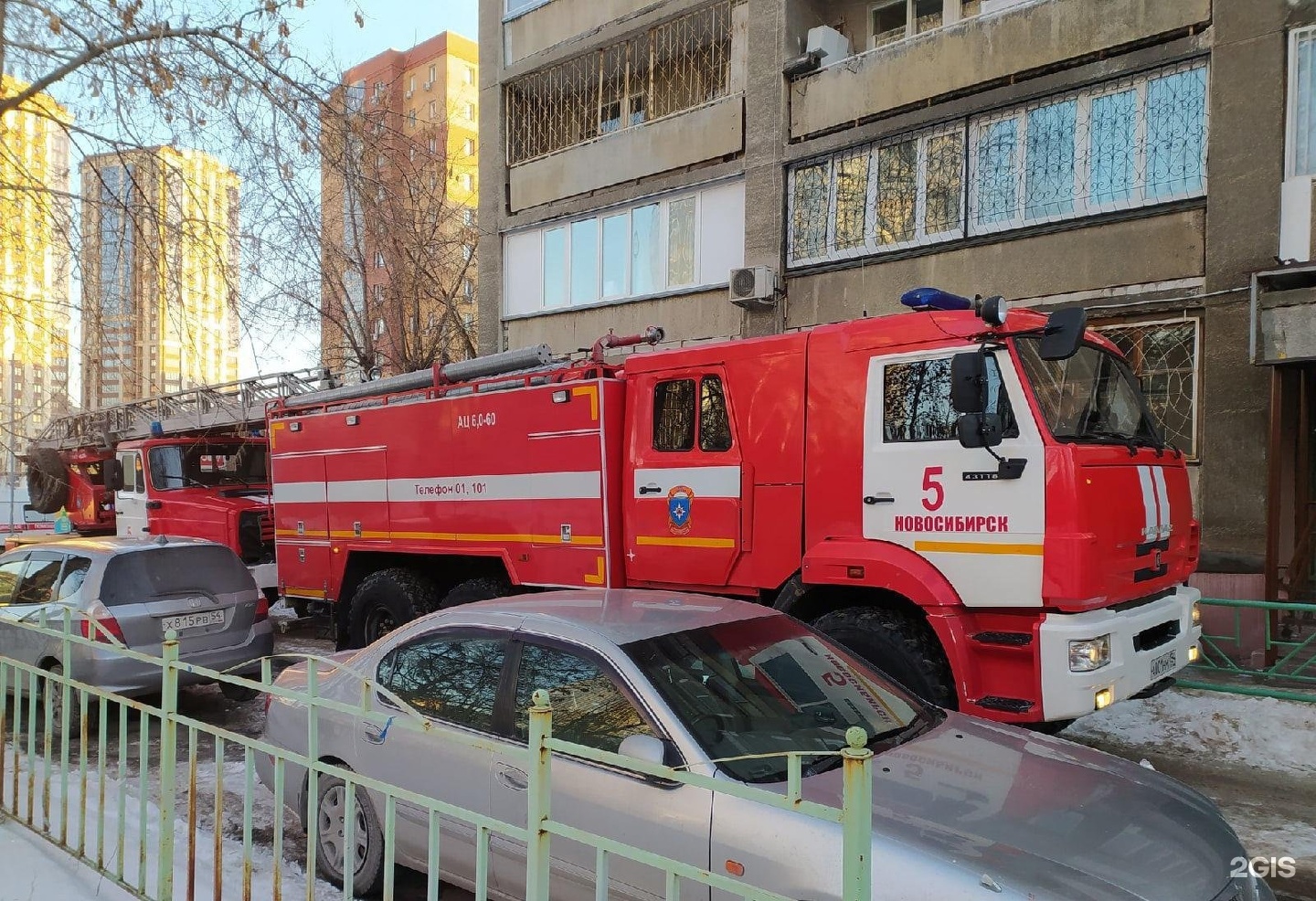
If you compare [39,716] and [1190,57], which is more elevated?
[1190,57]

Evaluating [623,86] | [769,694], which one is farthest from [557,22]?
[769,694]

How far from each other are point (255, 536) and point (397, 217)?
5860mm

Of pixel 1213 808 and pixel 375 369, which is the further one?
pixel 375 369

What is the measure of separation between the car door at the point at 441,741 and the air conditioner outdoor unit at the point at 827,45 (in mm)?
10427

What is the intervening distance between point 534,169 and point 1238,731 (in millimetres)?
13263

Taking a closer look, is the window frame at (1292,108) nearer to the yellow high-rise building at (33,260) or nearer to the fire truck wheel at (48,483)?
the yellow high-rise building at (33,260)

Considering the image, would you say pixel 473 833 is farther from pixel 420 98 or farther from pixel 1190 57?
pixel 420 98

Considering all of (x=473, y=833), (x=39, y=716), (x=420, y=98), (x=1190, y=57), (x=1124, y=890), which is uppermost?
(x=420, y=98)

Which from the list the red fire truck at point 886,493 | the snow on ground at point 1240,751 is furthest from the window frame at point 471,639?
the snow on ground at point 1240,751

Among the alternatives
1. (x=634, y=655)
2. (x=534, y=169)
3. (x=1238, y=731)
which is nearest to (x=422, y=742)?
(x=634, y=655)

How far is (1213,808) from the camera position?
337 centimetres

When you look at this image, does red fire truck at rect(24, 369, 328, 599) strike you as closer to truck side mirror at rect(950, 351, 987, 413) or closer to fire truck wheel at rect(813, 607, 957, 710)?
fire truck wheel at rect(813, 607, 957, 710)

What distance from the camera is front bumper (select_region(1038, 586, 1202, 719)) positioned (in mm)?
4566

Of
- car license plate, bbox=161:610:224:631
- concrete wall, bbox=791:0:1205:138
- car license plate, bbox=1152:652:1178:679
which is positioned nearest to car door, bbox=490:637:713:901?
car license plate, bbox=1152:652:1178:679
